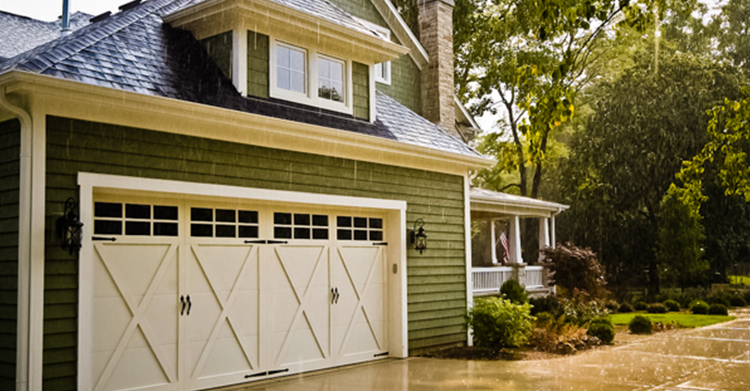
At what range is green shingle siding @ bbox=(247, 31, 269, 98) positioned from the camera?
995 cm

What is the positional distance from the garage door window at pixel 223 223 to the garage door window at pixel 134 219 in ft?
1.06

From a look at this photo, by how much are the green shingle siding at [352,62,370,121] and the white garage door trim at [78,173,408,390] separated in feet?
5.09

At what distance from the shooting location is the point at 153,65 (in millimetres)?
9141

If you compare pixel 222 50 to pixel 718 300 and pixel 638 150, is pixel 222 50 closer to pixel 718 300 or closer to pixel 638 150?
pixel 718 300

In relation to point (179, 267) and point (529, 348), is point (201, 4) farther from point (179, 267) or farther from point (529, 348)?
point (529, 348)

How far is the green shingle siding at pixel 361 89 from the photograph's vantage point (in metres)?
11.7

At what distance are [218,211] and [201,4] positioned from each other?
315cm

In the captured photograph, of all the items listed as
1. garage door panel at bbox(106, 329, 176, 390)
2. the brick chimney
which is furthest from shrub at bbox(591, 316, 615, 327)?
garage door panel at bbox(106, 329, 176, 390)

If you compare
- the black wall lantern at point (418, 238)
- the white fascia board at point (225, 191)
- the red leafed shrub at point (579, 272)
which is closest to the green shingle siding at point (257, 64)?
the white fascia board at point (225, 191)

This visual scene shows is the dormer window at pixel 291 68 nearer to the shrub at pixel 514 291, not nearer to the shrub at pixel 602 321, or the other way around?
the shrub at pixel 602 321

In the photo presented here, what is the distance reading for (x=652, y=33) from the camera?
3538 centimetres

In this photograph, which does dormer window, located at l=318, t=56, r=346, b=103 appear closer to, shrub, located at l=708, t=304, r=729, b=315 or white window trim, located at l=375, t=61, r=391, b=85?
white window trim, located at l=375, t=61, r=391, b=85

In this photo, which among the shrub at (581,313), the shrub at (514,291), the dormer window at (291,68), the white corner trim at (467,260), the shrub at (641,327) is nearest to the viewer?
the dormer window at (291,68)

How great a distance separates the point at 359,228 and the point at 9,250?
555 cm
